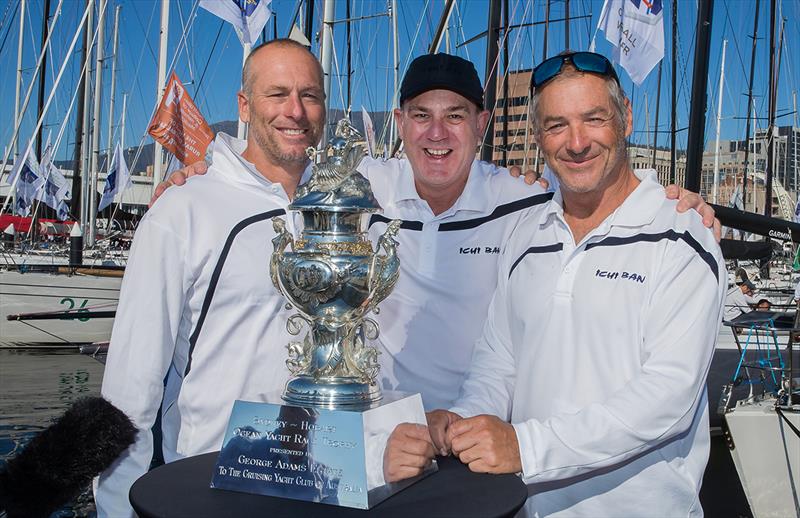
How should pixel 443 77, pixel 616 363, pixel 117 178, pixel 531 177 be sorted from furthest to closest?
pixel 117 178
pixel 531 177
pixel 443 77
pixel 616 363

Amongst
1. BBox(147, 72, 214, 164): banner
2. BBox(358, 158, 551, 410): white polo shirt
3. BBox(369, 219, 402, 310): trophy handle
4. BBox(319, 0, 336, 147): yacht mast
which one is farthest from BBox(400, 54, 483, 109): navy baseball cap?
BBox(147, 72, 214, 164): banner

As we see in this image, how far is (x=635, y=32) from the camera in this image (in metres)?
9.92

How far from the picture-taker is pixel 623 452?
227 cm

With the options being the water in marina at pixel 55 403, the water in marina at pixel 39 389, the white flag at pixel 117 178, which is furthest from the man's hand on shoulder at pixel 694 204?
the white flag at pixel 117 178

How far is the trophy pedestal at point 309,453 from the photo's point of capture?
77.7 inches

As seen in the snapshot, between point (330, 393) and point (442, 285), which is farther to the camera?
point (442, 285)

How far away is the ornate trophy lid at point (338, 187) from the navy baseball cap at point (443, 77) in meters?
1.25

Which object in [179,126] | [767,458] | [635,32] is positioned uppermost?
[635,32]

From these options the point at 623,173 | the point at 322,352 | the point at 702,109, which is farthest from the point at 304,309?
the point at 702,109

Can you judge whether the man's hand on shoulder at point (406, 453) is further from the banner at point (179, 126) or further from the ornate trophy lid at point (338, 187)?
the banner at point (179, 126)

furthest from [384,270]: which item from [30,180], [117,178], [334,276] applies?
[30,180]

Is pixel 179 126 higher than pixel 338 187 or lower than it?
higher

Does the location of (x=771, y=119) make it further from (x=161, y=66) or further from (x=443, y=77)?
(x=443, y=77)

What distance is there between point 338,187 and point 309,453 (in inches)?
28.0
